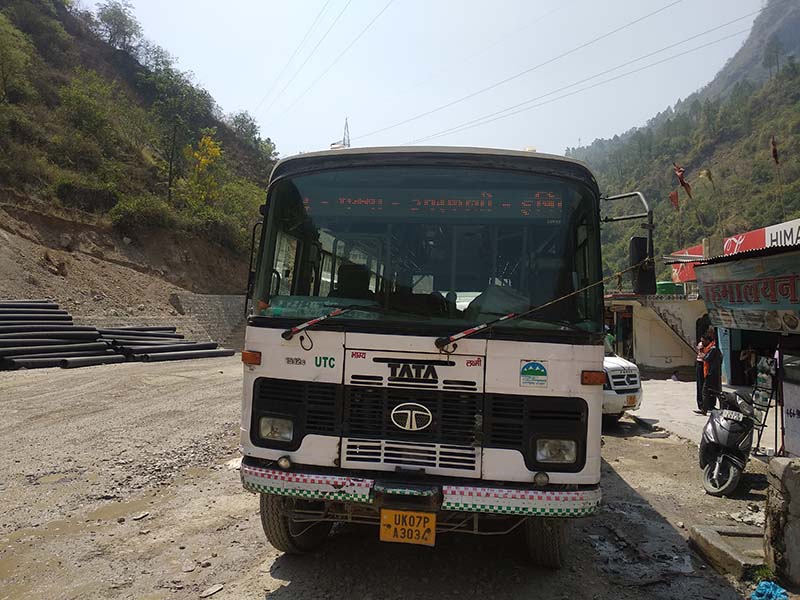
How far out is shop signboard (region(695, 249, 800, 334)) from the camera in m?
6.52

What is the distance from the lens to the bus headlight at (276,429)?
343 centimetres

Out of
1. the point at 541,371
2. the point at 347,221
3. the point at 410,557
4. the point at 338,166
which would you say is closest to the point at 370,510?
the point at 410,557

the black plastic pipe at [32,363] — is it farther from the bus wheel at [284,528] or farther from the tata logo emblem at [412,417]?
the tata logo emblem at [412,417]

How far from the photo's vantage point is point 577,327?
3.35 meters

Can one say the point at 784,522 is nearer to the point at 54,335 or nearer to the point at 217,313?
the point at 54,335

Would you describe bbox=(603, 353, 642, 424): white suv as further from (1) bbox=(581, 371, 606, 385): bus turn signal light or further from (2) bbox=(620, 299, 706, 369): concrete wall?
(2) bbox=(620, 299, 706, 369): concrete wall

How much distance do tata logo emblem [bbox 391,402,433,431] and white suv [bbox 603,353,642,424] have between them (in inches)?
258

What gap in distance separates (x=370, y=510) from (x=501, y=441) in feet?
3.13

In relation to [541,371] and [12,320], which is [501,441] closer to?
[541,371]

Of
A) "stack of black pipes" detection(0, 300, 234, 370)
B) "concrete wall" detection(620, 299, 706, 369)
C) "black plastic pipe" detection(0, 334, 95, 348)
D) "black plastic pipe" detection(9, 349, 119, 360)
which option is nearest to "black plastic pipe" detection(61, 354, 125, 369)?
"stack of black pipes" detection(0, 300, 234, 370)

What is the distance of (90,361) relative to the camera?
15.1m

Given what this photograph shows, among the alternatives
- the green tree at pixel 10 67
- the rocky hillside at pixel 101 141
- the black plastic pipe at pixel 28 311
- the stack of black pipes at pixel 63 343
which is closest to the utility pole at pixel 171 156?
the rocky hillside at pixel 101 141

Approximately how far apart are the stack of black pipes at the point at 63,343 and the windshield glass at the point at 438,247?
13.2 metres

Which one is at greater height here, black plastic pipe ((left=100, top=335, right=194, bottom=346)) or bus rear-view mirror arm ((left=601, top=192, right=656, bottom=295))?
bus rear-view mirror arm ((left=601, top=192, right=656, bottom=295))
